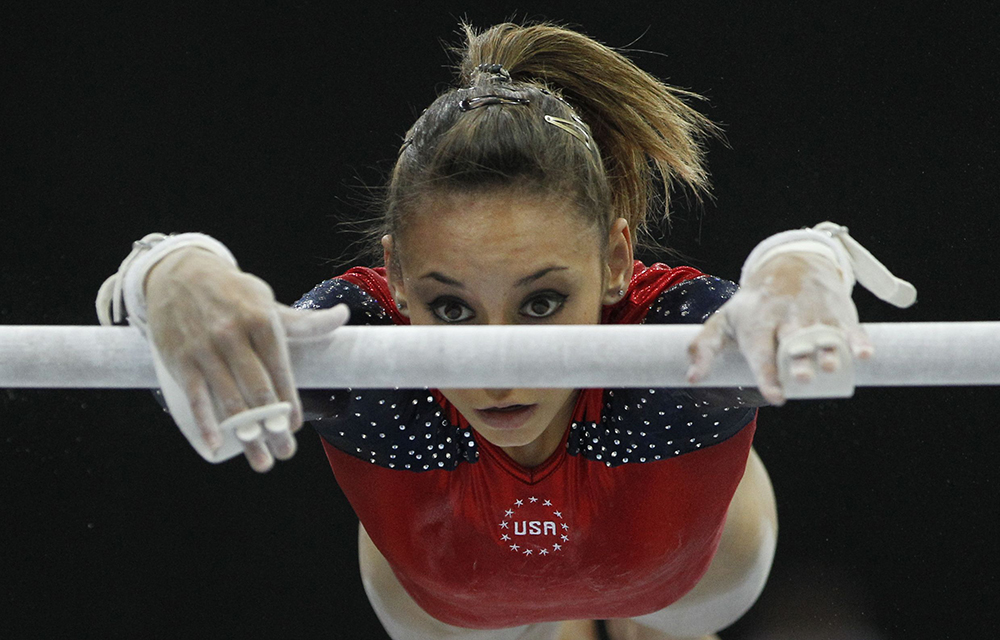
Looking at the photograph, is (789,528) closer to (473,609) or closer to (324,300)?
(473,609)

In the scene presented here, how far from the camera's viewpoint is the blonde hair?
1.14 metres

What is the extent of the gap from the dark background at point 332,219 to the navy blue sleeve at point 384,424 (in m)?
1.05

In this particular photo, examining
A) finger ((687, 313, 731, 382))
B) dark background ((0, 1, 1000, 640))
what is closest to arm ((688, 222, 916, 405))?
finger ((687, 313, 731, 382))

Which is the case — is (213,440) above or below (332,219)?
below

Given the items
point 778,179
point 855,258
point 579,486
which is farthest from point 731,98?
point 855,258

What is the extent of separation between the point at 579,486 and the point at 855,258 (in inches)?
20.2

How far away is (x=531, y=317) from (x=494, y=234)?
0.10m

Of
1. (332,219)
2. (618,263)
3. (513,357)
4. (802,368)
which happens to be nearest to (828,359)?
(802,368)

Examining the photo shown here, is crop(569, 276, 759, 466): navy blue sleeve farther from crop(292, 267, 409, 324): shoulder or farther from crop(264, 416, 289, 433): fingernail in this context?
crop(264, 416, 289, 433): fingernail

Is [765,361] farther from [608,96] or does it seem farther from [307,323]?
[608,96]

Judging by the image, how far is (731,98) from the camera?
2.19 meters

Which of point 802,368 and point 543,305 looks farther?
point 543,305

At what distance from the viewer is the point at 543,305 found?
3.61 ft

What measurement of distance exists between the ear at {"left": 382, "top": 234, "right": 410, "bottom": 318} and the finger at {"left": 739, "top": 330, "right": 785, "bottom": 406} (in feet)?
1.70
